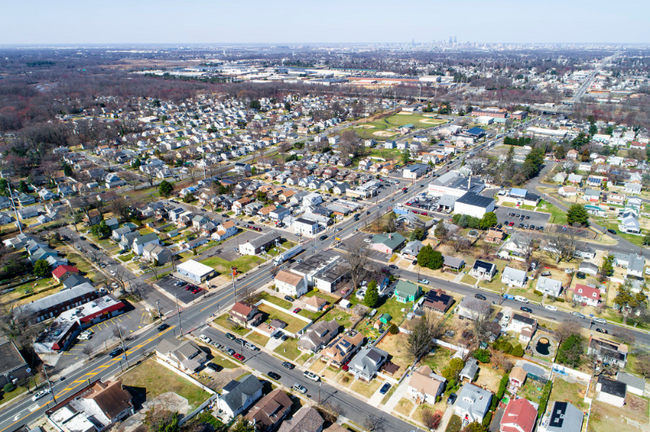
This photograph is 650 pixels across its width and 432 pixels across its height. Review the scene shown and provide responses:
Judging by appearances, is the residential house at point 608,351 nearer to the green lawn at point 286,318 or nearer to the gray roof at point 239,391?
the green lawn at point 286,318

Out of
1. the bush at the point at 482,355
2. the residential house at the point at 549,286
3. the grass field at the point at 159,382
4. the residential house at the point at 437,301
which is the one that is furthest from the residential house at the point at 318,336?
the residential house at the point at 549,286

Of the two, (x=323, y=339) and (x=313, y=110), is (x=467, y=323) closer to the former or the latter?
(x=323, y=339)

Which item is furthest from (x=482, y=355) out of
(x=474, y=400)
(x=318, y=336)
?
(x=318, y=336)

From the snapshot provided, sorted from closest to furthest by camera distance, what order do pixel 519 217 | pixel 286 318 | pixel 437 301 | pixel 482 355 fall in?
pixel 482 355 → pixel 286 318 → pixel 437 301 → pixel 519 217

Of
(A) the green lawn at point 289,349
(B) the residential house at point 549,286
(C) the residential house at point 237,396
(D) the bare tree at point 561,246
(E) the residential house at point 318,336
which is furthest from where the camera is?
(D) the bare tree at point 561,246

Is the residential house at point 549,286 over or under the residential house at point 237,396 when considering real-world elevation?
over

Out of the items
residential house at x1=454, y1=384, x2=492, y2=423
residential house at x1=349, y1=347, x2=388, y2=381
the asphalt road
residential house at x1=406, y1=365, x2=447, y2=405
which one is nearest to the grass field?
the asphalt road

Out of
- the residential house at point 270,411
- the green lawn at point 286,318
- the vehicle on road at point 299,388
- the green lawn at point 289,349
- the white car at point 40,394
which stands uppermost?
the residential house at point 270,411

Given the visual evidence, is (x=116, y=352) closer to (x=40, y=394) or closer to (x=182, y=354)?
(x=40, y=394)
